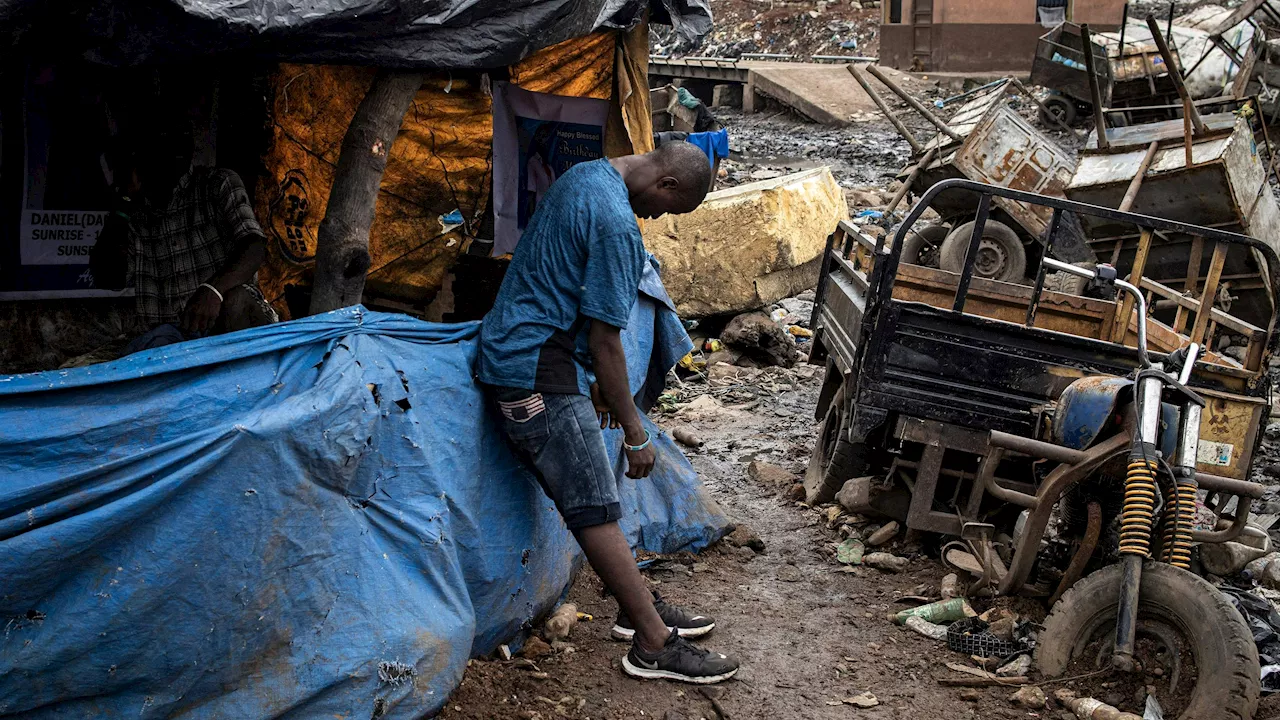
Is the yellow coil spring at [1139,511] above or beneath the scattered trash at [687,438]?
above

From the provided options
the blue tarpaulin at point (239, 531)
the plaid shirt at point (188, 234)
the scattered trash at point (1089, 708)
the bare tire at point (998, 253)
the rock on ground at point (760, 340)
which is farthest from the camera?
the bare tire at point (998, 253)

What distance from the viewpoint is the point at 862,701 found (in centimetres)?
375

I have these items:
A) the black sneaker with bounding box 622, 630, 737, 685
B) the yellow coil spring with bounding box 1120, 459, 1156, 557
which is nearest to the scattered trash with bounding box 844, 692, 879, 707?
the black sneaker with bounding box 622, 630, 737, 685

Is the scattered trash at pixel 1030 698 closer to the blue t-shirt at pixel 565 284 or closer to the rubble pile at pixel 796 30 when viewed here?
the blue t-shirt at pixel 565 284

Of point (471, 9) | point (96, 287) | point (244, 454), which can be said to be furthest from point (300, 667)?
point (96, 287)

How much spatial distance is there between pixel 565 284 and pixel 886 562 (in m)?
2.55

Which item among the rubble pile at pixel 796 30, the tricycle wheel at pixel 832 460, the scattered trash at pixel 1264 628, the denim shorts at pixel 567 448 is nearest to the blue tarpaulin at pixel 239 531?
the denim shorts at pixel 567 448

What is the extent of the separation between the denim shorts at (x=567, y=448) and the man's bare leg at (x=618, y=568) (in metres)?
0.04

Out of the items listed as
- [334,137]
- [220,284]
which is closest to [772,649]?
[220,284]

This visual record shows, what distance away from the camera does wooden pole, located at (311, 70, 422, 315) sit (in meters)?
4.02

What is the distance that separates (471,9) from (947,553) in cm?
318

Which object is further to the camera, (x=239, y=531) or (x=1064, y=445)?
(x=1064, y=445)

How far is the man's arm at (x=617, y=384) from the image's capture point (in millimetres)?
3283

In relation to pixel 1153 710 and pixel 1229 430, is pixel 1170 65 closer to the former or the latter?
pixel 1229 430
